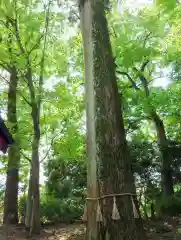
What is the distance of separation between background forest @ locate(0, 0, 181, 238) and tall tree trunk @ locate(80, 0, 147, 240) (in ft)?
Answer: 9.52

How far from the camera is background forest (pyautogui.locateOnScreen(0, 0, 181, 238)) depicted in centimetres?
877

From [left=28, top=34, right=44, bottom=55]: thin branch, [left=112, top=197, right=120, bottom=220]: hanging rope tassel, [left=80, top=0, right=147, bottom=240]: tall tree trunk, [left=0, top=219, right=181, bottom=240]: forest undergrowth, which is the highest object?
[left=28, top=34, right=44, bottom=55]: thin branch

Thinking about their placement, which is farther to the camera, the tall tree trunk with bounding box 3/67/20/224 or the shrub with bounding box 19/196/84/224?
the shrub with bounding box 19/196/84/224

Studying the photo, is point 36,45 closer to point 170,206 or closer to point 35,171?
point 35,171

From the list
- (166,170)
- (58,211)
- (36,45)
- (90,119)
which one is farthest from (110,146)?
(58,211)

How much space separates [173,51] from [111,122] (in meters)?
6.79

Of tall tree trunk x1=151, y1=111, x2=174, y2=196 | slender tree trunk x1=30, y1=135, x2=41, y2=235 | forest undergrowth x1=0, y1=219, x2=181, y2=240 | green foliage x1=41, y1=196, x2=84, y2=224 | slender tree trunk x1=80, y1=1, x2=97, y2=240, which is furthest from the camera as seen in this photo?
green foliage x1=41, y1=196, x2=84, y2=224

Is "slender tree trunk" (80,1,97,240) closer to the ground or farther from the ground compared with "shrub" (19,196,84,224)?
farther from the ground

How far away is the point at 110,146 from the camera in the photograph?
14.9 ft

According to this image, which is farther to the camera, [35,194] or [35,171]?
[35,171]

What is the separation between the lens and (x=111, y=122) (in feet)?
15.5

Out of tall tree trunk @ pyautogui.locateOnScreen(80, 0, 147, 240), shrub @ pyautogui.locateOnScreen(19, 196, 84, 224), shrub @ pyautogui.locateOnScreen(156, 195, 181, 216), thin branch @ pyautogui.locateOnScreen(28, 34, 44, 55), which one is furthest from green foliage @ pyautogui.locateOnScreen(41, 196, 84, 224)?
tall tree trunk @ pyautogui.locateOnScreen(80, 0, 147, 240)

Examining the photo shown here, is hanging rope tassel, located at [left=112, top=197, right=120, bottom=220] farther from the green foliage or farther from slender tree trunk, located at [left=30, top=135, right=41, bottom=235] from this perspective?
the green foliage

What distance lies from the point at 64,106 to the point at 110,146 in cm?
501
